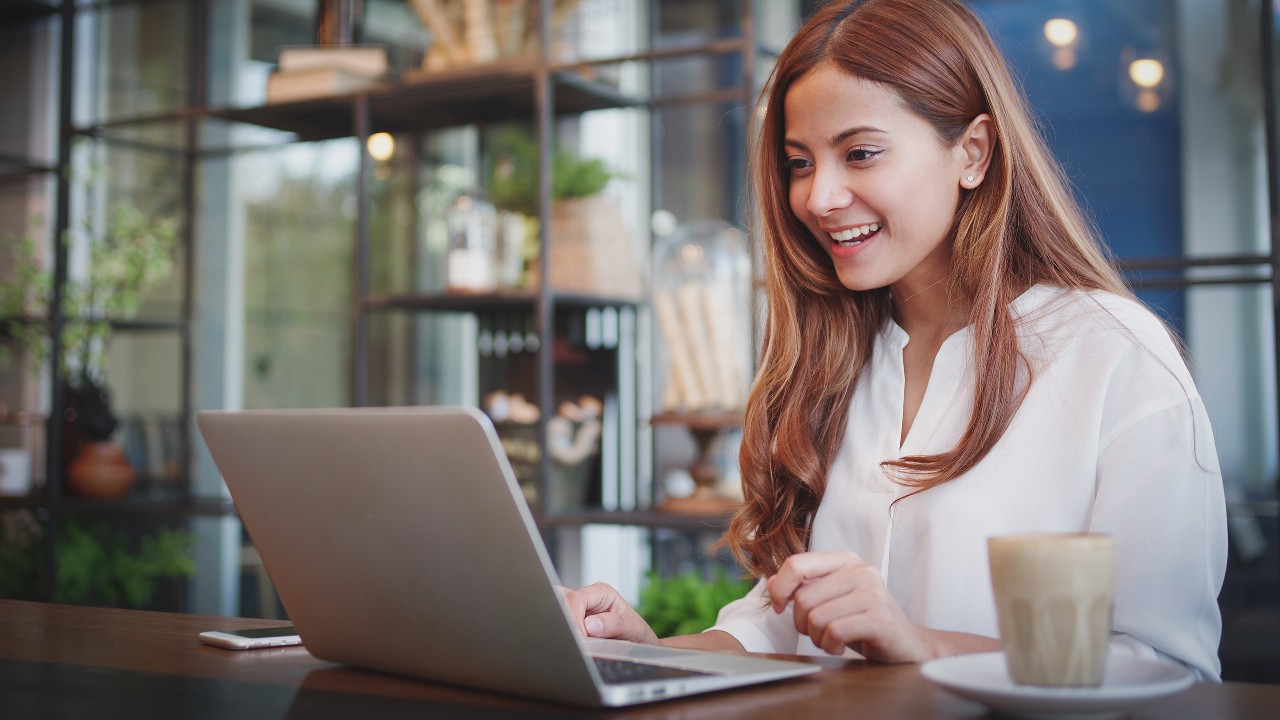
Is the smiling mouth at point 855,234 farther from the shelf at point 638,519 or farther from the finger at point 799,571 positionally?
the shelf at point 638,519

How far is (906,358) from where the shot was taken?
164 cm

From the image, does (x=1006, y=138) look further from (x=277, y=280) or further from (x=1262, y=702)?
(x=277, y=280)

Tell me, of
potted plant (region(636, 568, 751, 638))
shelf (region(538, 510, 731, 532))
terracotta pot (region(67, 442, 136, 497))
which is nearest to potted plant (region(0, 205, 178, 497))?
terracotta pot (region(67, 442, 136, 497))

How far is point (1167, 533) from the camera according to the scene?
1.22 metres

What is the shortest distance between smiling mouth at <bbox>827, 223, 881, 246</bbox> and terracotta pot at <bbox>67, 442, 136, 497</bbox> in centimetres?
313

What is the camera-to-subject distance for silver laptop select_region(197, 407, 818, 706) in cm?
81

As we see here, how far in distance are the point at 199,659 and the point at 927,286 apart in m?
0.96

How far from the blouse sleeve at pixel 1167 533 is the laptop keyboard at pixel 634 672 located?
1.64 feet

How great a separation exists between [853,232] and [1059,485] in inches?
15.1

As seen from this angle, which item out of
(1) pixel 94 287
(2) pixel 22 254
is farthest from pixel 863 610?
(2) pixel 22 254

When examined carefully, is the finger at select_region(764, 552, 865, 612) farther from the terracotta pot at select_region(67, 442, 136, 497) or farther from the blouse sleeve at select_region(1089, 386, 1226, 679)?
the terracotta pot at select_region(67, 442, 136, 497)

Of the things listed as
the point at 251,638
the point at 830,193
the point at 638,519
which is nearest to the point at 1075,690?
the point at 251,638

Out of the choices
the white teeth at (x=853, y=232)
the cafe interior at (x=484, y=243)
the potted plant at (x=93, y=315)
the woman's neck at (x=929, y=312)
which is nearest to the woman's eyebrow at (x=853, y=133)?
the white teeth at (x=853, y=232)

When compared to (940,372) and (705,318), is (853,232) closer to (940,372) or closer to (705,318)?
(940,372)
